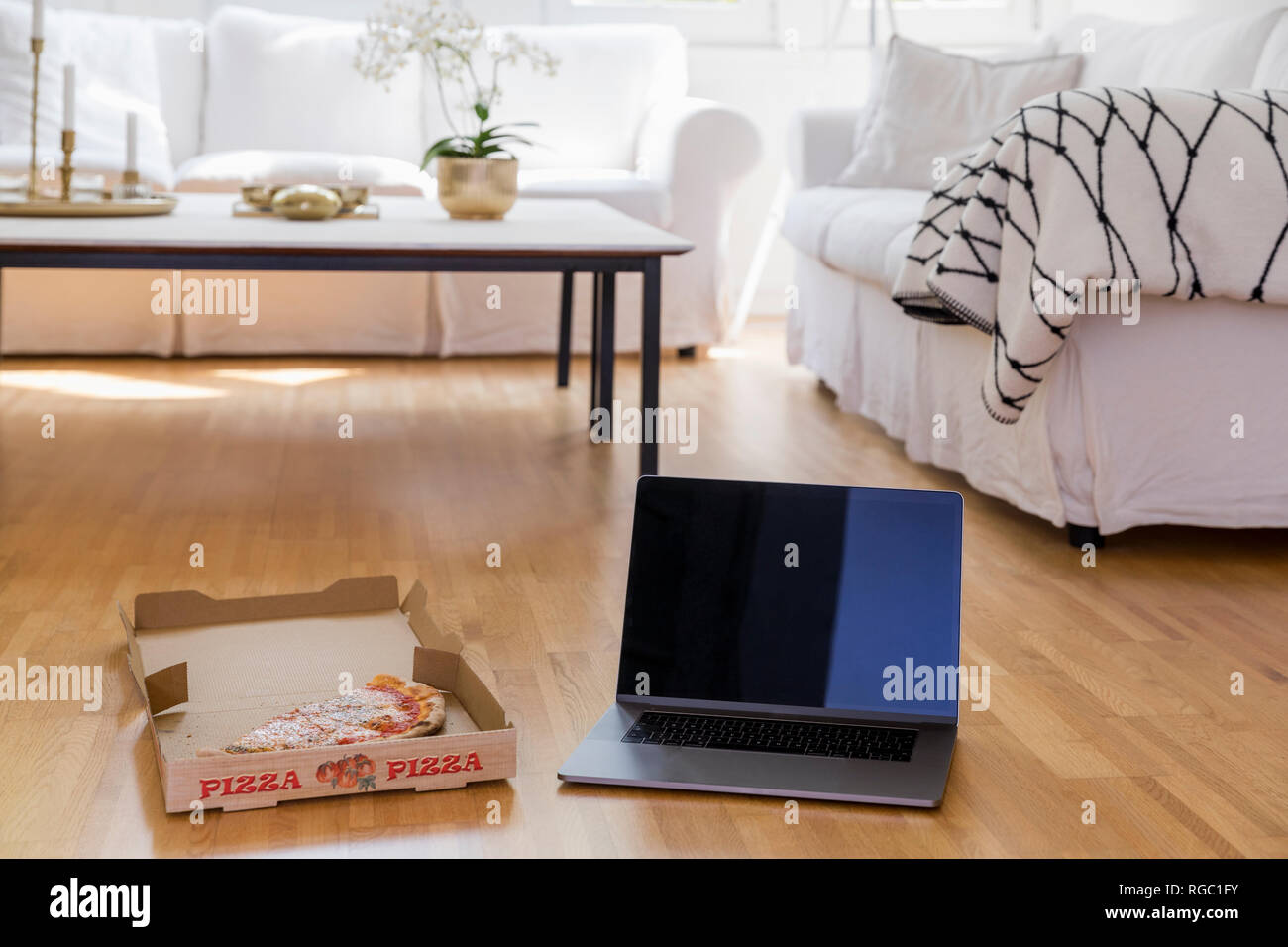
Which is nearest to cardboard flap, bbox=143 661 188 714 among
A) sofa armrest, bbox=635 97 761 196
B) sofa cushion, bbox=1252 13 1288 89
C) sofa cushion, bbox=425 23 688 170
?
sofa cushion, bbox=1252 13 1288 89

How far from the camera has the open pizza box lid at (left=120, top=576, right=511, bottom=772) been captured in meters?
1.49

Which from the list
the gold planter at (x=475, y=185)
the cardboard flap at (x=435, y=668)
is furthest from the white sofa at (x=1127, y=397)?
the cardboard flap at (x=435, y=668)

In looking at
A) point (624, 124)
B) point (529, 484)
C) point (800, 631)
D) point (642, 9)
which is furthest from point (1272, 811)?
point (642, 9)

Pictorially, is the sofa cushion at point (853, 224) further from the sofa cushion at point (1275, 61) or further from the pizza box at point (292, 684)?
the pizza box at point (292, 684)

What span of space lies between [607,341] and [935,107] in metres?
1.14

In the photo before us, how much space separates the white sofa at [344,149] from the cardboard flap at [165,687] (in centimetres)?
253

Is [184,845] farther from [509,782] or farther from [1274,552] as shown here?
[1274,552]

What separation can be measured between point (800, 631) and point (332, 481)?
4.52ft

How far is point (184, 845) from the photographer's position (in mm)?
1237

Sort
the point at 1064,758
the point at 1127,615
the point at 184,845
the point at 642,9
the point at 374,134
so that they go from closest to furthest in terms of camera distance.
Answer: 1. the point at 184,845
2. the point at 1064,758
3. the point at 1127,615
4. the point at 374,134
5. the point at 642,9

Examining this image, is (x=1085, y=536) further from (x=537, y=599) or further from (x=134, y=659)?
(x=134, y=659)

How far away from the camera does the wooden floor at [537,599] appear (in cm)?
129

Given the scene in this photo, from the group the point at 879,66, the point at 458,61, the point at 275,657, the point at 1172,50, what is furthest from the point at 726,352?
the point at 275,657

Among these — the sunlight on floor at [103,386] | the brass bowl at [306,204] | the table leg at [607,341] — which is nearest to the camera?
the brass bowl at [306,204]
